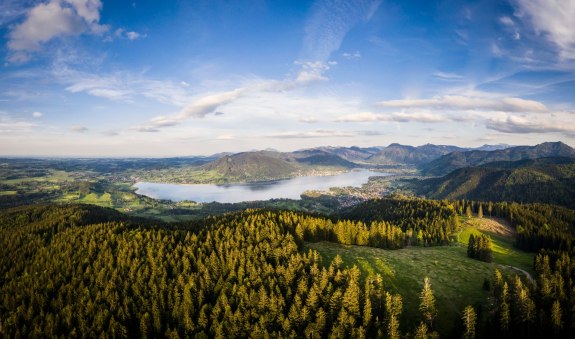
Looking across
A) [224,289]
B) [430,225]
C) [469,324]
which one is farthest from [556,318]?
[430,225]

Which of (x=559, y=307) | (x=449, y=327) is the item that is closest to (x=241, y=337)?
(x=449, y=327)

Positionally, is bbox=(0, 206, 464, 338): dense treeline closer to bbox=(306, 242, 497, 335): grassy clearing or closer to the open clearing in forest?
bbox=(306, 242, 497, 335): grassy clearing

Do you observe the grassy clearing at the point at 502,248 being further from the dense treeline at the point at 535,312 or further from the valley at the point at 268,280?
the dense treeline at the point at 535,312

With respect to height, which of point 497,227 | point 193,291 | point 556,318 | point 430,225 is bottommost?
point 193,291

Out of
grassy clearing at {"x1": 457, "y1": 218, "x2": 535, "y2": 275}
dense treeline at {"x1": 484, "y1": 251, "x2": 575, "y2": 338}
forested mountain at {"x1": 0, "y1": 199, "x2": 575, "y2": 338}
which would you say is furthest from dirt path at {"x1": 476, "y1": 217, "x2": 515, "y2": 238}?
dense treeline at {"x1": 484, "y1": 251, "x2": 575, "y2": 338}

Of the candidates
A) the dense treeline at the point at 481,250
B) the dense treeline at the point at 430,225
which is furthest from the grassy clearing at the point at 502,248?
the dense treeline at the point at 481,250

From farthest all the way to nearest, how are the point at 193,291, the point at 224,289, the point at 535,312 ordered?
1. the point at 193,291
2. the point at 224,289
3. the point at 535,312

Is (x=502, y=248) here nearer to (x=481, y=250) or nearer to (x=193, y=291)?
(x=481, y=250)
